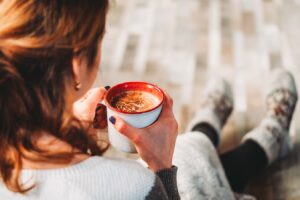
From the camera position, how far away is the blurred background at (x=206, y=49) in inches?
75.0

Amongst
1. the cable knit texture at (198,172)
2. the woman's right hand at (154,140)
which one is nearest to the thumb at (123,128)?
the woman's right hand at (154,140)

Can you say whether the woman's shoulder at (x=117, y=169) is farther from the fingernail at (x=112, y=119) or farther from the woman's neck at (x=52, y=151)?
the fingernail at (x=112, y=119)

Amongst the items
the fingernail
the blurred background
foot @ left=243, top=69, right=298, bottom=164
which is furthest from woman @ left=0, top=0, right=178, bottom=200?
the blurred background

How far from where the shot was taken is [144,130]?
905mm

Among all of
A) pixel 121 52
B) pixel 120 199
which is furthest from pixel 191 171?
pixel 121 52

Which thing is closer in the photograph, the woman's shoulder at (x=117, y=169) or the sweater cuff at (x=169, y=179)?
the woman's shoulder at (x=117, y=169)

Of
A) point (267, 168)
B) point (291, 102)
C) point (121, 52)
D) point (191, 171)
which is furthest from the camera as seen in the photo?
point (121, 52)

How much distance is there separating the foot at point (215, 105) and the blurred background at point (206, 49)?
2.9 inches

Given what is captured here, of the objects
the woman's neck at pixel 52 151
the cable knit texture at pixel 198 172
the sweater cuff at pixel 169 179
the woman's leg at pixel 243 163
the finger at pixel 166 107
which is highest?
the woman's neck at pixel 52 151

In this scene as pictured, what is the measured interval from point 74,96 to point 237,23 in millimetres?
1748

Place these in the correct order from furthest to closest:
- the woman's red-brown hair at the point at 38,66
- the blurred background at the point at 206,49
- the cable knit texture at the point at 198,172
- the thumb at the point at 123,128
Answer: the blurred background at the point at 206,49 < the cable knit texture at the point at 198,172 < the thumb at the point at 123,128 < the woman's red-brown hair at the point at 38,66

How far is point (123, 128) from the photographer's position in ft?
2.89

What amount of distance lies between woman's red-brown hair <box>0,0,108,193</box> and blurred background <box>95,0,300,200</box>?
1.13m

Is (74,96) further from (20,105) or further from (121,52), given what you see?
(121,52)
